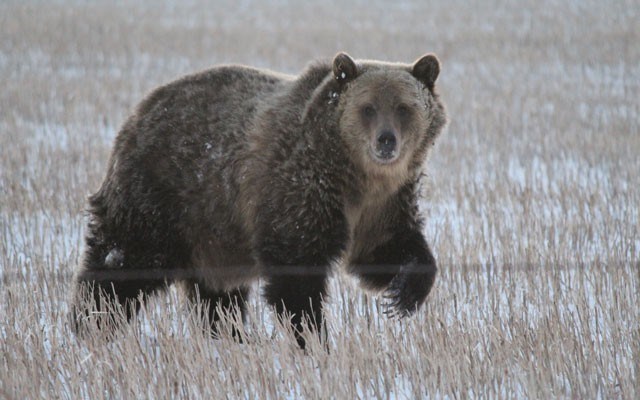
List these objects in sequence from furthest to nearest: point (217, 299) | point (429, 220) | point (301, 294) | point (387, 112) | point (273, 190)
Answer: point (429, 220) < point (217, 299) < point (387, 112) < point (273, 190) < point (301, 294)

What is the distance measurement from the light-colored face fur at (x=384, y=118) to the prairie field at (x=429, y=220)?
921mm

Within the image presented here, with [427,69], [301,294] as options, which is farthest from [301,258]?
[427,69]

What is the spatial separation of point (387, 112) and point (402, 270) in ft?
3.17

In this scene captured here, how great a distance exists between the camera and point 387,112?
4.75m

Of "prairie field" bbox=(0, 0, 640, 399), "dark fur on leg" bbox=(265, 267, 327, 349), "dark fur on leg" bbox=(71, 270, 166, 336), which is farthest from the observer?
"dark fur on leg" bbox=(71, 270, 166, 336)

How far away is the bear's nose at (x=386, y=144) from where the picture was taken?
457cm

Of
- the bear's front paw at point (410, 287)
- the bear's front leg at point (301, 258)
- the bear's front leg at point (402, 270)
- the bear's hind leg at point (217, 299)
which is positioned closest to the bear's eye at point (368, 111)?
the bear's front leg at point (301, 258)

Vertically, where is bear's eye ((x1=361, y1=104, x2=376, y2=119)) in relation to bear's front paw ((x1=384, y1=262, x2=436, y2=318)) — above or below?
above

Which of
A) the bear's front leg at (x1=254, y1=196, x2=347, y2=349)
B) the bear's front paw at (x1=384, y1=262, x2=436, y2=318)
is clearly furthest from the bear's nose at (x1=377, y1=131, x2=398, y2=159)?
the bear's front paw at (x1=384, y1=262, x2=436, y2=318)

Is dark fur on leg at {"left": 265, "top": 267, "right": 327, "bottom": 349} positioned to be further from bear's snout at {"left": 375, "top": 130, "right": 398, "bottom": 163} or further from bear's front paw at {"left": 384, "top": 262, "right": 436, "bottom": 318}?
bear's snout at {"left": 375, "top": 130, "right": 398, "bottom": 163}

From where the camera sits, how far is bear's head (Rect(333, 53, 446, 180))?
468 centimetres

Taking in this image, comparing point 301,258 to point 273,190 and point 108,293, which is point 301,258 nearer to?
point 273,190

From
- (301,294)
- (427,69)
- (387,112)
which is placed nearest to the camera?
(301,294)

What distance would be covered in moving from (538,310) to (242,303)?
2.04m
